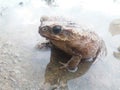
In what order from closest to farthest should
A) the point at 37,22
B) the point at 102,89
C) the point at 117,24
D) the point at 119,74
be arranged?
the point at 102,89, the point at 119,74, the point at 37,22, the point at 117,24

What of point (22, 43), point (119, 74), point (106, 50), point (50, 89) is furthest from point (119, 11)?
point (50, 89)

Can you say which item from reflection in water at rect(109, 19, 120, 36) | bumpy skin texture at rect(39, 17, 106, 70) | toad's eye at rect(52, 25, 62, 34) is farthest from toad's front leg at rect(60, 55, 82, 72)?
reflection in water at rect(109, 19, 120, 36)

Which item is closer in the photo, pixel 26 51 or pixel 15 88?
pixel 15 88

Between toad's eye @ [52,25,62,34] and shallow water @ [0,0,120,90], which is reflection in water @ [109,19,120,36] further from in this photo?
toad's eye @ [52,25,62,34]

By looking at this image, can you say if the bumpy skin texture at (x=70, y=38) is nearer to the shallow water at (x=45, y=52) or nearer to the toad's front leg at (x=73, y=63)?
the toad's front leg at (x=73, y=63)

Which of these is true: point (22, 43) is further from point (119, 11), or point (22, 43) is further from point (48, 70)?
point (119, 11)

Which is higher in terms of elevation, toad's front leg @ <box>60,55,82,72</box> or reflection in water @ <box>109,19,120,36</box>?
toad's front leg @ <box>60,55,82,72</box>

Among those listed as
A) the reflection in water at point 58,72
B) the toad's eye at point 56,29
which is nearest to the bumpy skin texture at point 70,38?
the toad's eye at point 56,29

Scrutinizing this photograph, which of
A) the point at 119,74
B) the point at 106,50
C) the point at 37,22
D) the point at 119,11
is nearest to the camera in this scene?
the point at 119,74
